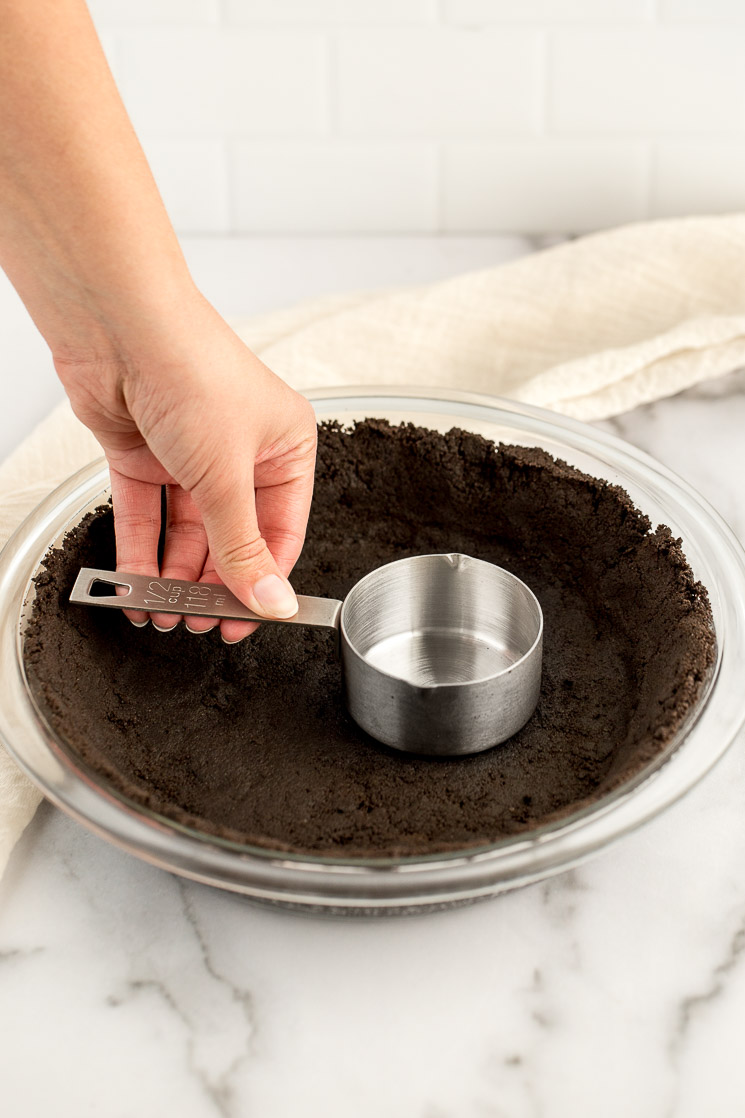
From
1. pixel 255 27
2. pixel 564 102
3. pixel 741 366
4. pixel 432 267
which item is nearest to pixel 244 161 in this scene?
pixel 255 27

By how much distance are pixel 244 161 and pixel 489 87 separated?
1.24ft

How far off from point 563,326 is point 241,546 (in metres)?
0.69

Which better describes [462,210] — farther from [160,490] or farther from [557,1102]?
[557,1102]

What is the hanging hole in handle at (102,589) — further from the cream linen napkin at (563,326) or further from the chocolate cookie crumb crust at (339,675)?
the cream linen napkin at (563,326)

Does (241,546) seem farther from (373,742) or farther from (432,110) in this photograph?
(432,110)

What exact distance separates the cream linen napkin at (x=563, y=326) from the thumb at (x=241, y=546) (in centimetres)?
47

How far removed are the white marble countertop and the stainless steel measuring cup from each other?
132mm

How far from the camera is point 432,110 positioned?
58.5 inches

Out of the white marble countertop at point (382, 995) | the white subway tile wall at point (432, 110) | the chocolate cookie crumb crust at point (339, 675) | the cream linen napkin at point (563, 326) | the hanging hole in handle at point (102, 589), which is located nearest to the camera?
the white marble countertop at point (382, 995)

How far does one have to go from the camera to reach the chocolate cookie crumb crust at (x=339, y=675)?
714mm

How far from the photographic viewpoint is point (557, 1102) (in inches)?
23.8

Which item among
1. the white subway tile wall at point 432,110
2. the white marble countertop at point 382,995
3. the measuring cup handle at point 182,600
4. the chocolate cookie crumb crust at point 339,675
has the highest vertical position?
the white subway tile wall at point 432,110

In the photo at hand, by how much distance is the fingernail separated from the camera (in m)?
0.78

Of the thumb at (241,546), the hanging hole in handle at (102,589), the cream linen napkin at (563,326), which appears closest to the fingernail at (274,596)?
the thumb at (241,546)
